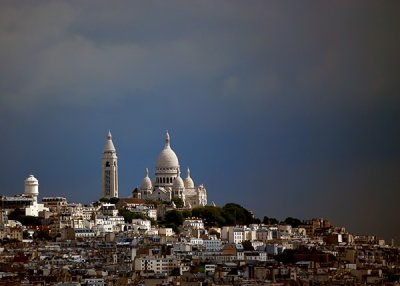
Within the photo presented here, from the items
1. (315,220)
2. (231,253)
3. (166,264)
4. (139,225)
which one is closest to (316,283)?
(166,264)

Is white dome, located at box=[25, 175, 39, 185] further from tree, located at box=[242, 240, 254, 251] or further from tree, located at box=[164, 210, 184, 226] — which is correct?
tree, located at box=[242, 240, 254, 251]

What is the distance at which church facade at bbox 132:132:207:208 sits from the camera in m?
72.8

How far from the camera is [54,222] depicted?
208ft

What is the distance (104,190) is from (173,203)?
422 centimetres

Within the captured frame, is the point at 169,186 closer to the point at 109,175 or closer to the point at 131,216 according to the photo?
the point at 109,175

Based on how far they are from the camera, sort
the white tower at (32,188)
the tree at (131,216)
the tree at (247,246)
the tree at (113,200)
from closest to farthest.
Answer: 1. the tree at (247,246)
2. the tree at (131,216)
3. the white tower at (32,188)
4. the tree at (113,200)

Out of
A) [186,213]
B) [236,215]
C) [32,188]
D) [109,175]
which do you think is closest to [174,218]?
[186,213]

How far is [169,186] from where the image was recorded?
7425 cm

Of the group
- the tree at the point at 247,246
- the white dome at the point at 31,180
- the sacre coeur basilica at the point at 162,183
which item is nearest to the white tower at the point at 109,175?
the sacre coeur basilica at the point at 162,183

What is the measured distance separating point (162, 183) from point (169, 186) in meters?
0.58

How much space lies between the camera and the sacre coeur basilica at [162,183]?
72.8 metres

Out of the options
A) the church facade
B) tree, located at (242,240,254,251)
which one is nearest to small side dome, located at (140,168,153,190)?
the church facade

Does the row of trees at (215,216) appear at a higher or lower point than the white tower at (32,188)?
lower

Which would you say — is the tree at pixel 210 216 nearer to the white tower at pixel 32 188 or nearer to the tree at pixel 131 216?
the tree at pixel 131 216
